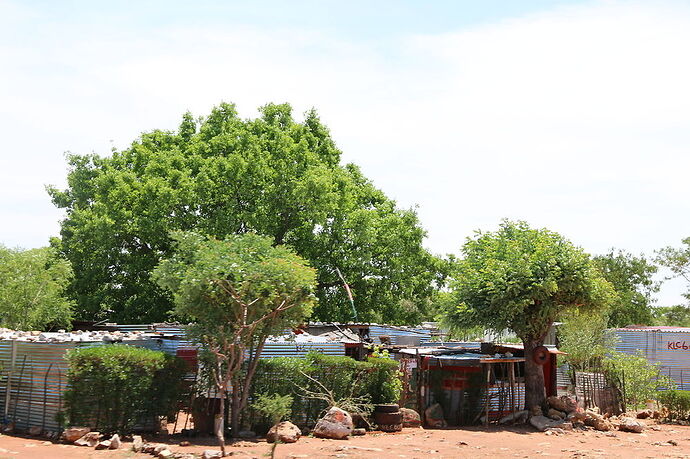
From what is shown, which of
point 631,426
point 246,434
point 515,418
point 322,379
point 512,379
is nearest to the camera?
point 246,434

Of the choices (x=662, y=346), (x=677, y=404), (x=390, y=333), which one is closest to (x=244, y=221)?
(x=390, y=333)

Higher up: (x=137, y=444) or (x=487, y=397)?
(x=487, y=397)

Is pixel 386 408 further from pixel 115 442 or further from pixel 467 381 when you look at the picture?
pixel 115 442

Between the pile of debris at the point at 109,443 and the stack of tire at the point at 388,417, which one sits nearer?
the pile of debris at the point at 109,443

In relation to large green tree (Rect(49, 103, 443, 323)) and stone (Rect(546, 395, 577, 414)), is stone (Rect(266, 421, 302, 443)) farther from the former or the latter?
large green tree (Rect(49, 103, 443, 323))

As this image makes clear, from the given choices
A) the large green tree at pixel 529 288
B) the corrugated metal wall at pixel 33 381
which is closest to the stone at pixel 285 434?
the corrugated metal wall at pixel 33 381

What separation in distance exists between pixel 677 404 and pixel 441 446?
11.6m

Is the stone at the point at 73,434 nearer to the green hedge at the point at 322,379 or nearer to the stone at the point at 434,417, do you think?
the green hedge at the point at 322,379

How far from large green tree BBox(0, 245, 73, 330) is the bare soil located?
12.7 m

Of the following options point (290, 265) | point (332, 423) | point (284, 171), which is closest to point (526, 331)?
point (332, 423)

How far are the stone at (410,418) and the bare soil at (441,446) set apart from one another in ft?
1.11

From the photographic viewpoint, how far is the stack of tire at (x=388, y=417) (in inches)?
726

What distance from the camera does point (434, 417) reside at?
67.3ft

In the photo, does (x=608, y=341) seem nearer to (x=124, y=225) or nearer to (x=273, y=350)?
(x=273, y=350)
